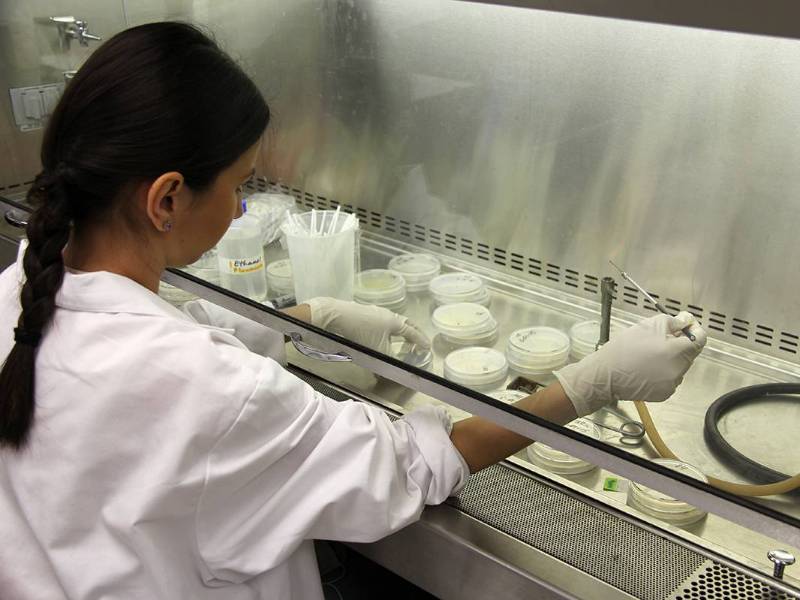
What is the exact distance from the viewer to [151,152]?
1111 millimetres

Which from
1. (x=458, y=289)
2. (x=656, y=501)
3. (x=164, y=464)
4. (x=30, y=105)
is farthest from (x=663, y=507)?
(x=30, y=105)

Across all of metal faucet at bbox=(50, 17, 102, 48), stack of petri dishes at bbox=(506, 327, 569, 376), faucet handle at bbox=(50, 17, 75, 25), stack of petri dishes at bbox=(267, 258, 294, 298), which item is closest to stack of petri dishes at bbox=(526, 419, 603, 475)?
stack of petri dishes at bbox=(506, 327, 569, 376)

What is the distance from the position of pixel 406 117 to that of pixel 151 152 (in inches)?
32.4

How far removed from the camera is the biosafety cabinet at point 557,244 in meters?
1.20

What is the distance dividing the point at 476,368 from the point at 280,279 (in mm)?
459

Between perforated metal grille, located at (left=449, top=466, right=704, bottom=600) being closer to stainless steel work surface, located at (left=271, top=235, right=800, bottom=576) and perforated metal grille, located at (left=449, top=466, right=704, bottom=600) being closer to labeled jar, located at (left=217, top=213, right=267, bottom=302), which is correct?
stainless steel work surface, located at (left=271, top=235, right=800, bottom=576)

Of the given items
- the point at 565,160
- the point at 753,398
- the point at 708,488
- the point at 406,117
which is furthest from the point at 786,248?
the point at 406,117

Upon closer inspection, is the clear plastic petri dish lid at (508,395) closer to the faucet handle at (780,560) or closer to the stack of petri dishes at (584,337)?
the stack of petri dishes at (584,337)

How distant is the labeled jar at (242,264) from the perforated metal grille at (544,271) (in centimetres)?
30

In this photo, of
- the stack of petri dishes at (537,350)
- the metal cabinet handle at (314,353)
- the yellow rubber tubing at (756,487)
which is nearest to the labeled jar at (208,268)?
the metal cabinet handle at (314,353)

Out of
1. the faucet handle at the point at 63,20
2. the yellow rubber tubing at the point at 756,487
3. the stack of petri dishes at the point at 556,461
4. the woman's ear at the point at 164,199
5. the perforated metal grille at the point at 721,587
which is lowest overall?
the perforated metal grille at the point at 721,587

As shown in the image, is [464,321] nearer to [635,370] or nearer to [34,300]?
[635,370]

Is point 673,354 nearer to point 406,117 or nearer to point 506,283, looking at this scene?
point 506,283

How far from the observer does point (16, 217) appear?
7.06 feet
